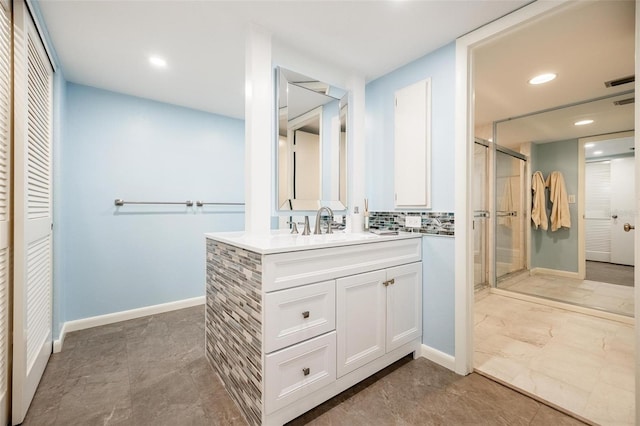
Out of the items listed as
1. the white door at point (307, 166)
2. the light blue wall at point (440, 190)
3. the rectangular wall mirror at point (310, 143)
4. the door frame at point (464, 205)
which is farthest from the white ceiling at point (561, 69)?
the white door at point (307, 166)

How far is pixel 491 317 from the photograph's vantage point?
2783 mm

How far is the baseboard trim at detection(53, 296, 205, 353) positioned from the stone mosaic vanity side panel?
1335mm

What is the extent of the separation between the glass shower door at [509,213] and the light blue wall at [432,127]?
7.38 ft

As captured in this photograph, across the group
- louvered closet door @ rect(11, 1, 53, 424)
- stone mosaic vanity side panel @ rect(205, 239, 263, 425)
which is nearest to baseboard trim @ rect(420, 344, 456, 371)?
stone mosaic vanity side panel @ rect(205, 239, 263, 425)

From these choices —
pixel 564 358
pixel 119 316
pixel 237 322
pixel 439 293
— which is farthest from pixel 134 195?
pixel 564 358

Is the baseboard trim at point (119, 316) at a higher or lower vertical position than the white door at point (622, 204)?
lower

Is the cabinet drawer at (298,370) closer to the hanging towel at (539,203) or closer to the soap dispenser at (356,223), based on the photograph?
the soap dispenser at (356,223)

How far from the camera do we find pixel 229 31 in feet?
5.85

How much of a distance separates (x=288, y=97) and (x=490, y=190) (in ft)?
9.87

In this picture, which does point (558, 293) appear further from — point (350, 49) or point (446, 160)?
point (350, 49)

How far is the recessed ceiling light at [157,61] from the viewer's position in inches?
82.5

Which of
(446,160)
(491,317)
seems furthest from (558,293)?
(446,160)

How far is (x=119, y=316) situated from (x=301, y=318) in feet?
7.62

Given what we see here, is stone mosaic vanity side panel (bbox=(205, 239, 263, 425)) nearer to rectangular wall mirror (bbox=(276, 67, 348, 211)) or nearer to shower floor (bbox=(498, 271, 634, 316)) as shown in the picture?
rectangular wall mirror (bbox=(276, 67, 348, 211))
